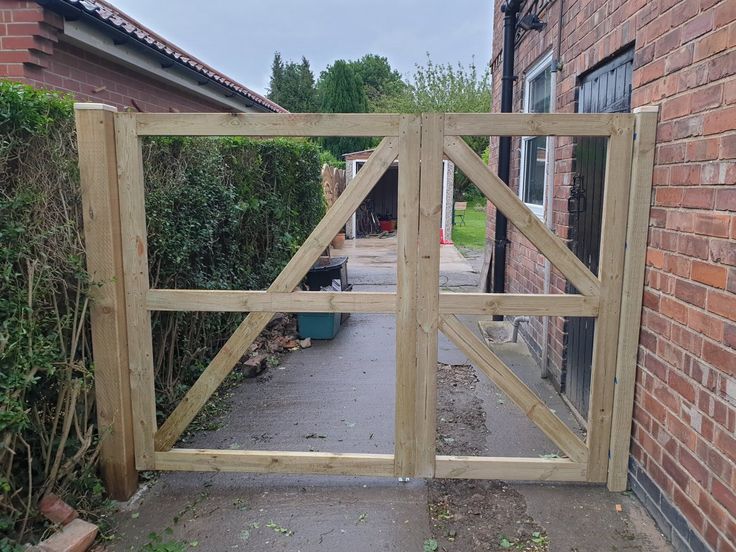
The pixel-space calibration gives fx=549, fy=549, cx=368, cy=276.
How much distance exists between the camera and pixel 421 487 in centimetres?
301

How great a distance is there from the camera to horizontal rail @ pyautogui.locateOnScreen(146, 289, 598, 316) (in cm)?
276

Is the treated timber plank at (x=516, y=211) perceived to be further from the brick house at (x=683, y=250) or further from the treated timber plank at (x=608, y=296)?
the brick house at (x=683, y=250)

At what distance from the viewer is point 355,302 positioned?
2824 millimetres

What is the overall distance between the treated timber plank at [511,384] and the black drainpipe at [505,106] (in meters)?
2.86

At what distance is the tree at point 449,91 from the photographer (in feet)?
96.9

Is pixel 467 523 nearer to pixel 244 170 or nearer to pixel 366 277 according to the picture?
pixel 244 170

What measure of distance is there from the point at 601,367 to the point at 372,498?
4.53ft

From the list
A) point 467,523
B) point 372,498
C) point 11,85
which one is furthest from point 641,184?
point 11,85

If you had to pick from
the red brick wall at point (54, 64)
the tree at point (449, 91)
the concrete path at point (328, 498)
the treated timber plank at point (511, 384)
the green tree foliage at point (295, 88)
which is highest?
the green tree foliage at point (295, 88)

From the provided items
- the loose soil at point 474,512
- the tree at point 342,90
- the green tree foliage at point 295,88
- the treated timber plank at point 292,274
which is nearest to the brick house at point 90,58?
the treated timber plank at point 292,274

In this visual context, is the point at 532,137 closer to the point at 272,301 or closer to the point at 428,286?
the point at 428,286

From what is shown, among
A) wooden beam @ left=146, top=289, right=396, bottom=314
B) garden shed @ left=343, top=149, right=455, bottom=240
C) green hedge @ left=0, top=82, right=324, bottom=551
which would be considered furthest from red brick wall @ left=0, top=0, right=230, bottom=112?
garden shed @ left=343, top=149, right=455, bottom=240

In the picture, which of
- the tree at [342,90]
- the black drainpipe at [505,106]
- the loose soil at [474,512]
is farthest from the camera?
the tree at [342,90]

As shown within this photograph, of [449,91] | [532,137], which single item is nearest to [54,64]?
[532,137]
